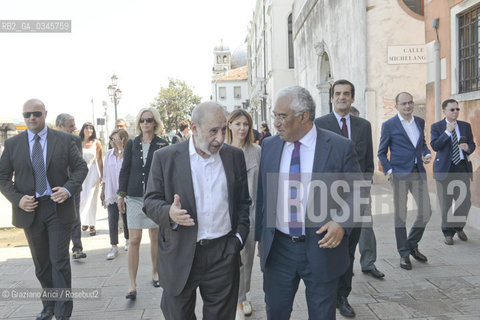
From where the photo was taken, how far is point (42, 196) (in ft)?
13.8

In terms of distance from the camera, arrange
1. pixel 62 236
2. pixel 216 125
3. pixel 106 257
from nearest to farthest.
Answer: pixel 216 125 → pixel 62 236 → pixel 106 257

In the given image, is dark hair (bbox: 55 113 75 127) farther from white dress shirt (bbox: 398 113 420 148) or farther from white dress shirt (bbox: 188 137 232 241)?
white dress shirt (bbox: 398 113 420 148)

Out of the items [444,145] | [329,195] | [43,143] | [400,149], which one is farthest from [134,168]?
[444,145]

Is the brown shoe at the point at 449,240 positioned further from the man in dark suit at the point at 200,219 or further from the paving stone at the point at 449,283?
the man in dark suit at the point at 200,219

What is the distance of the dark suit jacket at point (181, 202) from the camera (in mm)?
2879

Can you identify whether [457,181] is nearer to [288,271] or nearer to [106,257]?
[288,271]

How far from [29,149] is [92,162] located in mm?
Answer: 3703

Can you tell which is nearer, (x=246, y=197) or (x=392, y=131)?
(x=246, y=197)

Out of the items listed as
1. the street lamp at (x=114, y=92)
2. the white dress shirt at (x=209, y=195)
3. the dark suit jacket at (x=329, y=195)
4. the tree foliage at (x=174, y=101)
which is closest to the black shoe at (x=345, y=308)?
the dark suit jacket at (x=329, y=195)

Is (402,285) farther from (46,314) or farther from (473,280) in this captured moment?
(46,314)

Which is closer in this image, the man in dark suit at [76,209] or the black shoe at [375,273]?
the black shoe at [375,273]

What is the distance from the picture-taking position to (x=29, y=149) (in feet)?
13.8

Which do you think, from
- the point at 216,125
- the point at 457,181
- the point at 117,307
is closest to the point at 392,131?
the point at 457,181

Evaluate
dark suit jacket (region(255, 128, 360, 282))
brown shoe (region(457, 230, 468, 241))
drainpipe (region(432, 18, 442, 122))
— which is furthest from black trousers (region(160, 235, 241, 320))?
drainpipe (region(432, 18, 442, 122))
